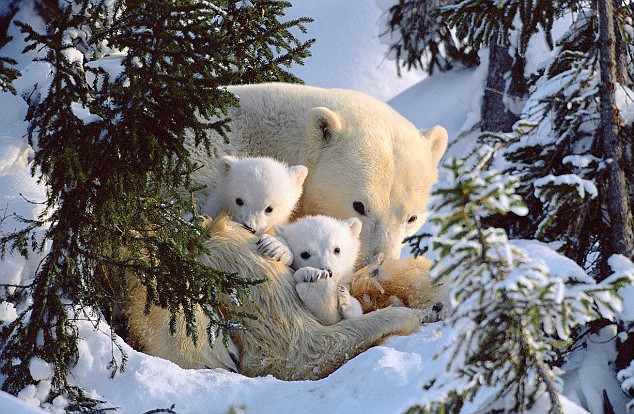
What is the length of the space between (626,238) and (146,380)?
7.26ft

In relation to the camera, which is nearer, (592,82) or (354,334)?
(592,82)

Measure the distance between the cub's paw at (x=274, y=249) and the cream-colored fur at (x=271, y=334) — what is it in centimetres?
8

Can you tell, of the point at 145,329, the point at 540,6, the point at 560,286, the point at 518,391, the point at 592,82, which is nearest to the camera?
the point at 560,286

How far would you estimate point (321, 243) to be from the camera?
16.2 ft

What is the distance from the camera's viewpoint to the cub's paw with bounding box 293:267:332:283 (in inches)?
185

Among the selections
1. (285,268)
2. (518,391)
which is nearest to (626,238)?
(518,391)

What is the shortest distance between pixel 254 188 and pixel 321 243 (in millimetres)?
578

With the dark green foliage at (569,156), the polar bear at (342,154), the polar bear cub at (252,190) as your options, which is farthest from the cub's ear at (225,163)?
the dark green foliage at (569,156)

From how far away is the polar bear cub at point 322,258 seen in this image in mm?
4695

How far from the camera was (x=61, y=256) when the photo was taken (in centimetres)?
392

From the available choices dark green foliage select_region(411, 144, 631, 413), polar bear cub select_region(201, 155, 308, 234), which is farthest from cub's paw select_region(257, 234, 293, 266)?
dark green foliage select_region(411, 144, 631, 413)

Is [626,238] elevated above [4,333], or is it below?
above

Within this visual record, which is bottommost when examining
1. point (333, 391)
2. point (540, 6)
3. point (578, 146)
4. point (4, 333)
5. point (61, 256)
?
point (333, 391)

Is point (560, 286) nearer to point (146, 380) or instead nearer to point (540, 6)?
point (540, 6)
